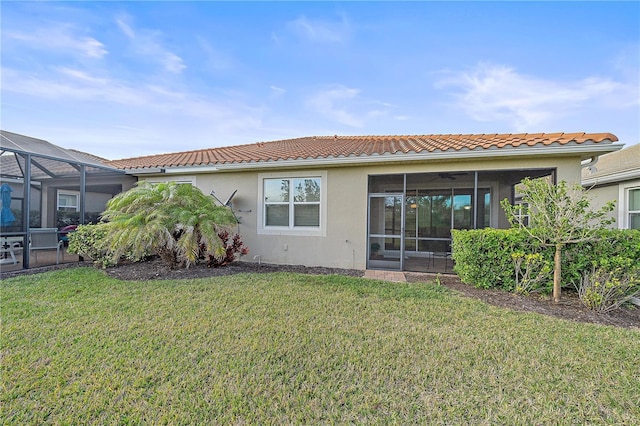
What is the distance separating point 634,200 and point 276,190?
13.2m

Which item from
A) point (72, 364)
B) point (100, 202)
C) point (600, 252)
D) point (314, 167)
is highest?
point (314, 167)

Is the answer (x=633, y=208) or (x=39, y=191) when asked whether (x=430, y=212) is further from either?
(x=39, y=191)

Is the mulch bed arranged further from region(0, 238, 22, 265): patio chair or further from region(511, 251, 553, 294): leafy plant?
region(0, 238, 22, 265): patio chair

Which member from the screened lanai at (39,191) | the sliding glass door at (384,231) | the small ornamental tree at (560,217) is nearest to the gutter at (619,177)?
the small ornamental tree at (560,217)

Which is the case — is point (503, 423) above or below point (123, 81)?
below

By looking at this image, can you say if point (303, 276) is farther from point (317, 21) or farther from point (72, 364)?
point (317, 21)

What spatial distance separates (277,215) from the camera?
9.51 meters

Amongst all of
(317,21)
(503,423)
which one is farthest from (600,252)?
(317,21)

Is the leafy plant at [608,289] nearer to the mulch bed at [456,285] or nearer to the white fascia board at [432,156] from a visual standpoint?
the mulch bed at [456,285]

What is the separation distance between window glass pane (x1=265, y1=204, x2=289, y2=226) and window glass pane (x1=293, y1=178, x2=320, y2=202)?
1.87 ft

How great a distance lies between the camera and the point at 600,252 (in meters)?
5.66

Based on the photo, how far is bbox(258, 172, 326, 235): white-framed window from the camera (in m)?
9.01

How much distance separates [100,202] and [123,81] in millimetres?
5098

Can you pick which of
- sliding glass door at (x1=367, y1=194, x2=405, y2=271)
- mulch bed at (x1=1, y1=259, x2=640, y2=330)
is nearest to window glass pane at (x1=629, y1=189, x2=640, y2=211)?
mulch bed at (x1=1, y1=259, x2=640, y2=330)
